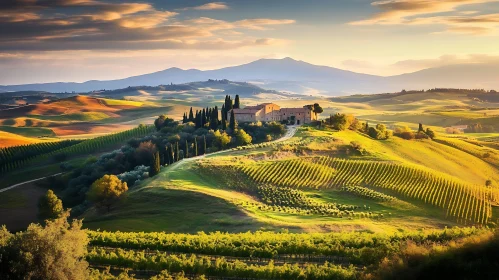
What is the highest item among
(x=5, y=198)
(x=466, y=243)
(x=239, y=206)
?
(x=466, y=243)

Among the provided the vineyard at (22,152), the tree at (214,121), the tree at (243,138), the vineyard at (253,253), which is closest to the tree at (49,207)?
the vineyard at (253,253)

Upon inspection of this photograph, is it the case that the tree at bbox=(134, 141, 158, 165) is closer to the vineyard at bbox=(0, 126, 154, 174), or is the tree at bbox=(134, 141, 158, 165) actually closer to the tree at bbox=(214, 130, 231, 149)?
the tree at bbox=(214, 130, 231, 149)

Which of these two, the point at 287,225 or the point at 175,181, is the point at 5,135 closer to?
the point at 175,181

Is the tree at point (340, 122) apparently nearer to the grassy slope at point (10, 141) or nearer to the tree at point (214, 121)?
the tree at point (214, 121)

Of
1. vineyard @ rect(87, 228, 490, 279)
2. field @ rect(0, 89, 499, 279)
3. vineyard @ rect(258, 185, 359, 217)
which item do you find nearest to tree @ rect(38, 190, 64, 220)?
field @ rect(0, 89, 499, 279)

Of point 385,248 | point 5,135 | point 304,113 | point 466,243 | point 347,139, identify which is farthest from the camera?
point 5,135

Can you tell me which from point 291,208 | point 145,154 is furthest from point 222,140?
point 291,208

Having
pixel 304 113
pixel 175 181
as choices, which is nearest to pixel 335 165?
pixel 175 181
